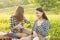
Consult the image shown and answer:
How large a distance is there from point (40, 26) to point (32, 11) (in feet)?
0.82

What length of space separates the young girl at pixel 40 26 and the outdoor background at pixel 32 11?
0.06 m

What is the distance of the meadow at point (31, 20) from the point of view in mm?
3119

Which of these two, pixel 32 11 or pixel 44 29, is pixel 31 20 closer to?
pixel 32 11

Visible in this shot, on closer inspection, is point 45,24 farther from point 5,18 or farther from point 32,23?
point 5,18

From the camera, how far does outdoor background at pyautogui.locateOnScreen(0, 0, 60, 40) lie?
3.12m

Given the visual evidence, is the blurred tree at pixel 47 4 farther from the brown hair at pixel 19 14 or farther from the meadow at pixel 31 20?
the brown hair at pixel 19 14

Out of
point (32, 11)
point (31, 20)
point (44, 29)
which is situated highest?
point (32, 11)

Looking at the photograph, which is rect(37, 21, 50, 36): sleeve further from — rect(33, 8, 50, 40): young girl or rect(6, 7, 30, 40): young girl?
rect(6, 7, 30, 40): young girl

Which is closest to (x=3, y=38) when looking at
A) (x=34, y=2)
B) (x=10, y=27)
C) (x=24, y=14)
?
(x=10, y=27)

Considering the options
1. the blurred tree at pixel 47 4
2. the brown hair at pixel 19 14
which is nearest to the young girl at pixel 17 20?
the brown hair at pixel 19 14

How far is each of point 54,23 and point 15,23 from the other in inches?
21.8

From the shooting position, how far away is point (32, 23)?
3154mm

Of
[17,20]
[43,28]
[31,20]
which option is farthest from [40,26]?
Result: [17,20]

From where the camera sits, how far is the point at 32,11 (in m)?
3.18
